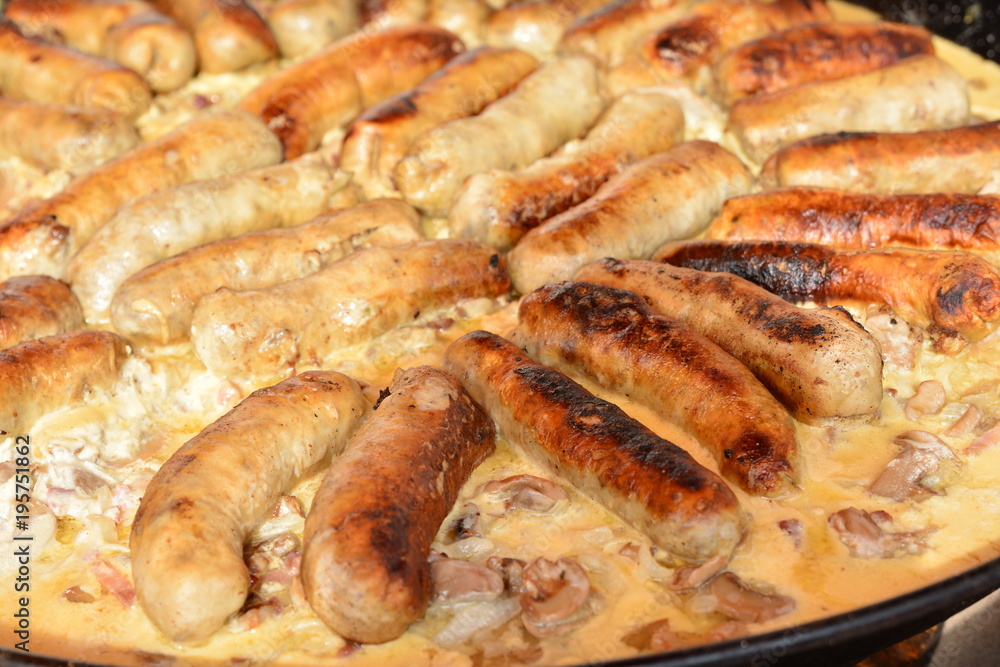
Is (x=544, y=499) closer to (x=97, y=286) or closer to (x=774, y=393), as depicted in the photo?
(x=774, y=393)

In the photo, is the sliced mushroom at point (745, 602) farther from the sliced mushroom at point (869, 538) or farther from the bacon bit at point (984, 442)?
the bacon bit at point (984, 442)

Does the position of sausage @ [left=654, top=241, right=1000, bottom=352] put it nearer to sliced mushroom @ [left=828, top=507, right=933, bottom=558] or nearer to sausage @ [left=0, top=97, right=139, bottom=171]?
sliced mushroom @ [left=828, top=507, right=933, bottom=558]

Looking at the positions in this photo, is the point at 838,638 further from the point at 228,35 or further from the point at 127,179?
the point at 228,35

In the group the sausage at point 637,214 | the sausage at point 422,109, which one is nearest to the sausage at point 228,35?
the sausage at point 422,109

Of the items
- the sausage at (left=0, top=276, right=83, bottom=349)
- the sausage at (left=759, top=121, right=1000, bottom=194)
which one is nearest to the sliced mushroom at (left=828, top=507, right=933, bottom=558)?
the sausage at (left=759, top=121, right=1000, bottom=194)

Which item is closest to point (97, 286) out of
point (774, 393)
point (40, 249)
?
point (40, 249)

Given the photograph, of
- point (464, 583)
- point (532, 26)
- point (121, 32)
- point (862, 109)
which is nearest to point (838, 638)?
point (464, 583)

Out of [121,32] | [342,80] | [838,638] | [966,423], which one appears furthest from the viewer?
[121,32]
